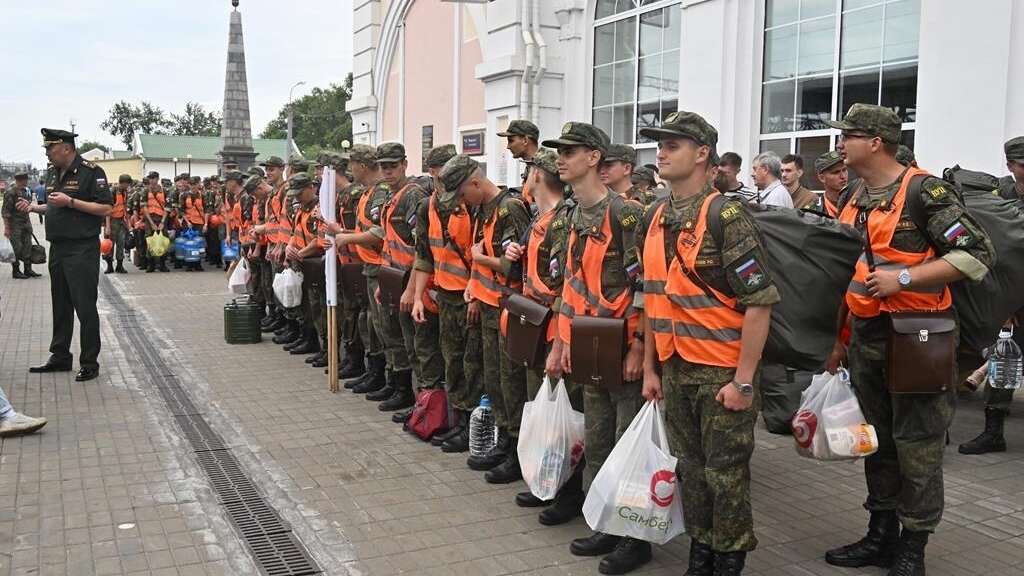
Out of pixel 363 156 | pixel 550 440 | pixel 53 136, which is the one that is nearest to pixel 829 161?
pixel 550 440

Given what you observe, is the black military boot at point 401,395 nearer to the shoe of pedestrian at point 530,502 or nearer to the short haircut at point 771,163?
the shoe of pedestrian at point 530,502

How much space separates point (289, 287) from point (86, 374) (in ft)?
7.23

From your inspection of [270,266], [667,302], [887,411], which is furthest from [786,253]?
[270,266]

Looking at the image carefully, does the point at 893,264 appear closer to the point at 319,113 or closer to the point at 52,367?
the point at 52,367

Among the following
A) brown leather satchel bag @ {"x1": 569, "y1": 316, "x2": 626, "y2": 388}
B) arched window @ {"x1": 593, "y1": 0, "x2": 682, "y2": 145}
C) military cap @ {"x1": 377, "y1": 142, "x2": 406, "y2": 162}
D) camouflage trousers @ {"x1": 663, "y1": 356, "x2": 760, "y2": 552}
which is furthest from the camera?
arched window @ {"x1": 593, "y1": 0, "x2": 682, "y2": 145}

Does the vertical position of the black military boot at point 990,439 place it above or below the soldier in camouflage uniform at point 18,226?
below

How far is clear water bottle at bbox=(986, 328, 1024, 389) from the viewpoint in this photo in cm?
643

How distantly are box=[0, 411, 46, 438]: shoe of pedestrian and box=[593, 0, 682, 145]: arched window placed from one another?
28.5ft

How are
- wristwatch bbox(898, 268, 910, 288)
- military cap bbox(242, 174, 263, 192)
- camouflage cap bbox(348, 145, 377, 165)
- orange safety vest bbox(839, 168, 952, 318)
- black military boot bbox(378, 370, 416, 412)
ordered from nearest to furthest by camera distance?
wristwatch bbox(898, 268, 910, 288) → orange safety vest bbox(839, 168, 952, 318) → black military boot bbox(378, 370, 416, 412) → camouflage cap bbox(348, 145, 377, 165) → military cap bbox(242, 174, 263, 192)

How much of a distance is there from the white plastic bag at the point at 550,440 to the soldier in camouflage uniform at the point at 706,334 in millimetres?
774

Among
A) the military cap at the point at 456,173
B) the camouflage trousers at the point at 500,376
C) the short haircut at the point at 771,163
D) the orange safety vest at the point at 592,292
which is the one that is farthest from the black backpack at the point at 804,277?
the short haircut at the point at 771,163

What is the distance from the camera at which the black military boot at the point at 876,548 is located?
14.6 ft

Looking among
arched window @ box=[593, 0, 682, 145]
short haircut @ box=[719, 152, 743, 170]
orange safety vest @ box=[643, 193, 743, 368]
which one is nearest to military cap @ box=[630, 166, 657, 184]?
short haircut @ box=[719, 152, 743, 170]

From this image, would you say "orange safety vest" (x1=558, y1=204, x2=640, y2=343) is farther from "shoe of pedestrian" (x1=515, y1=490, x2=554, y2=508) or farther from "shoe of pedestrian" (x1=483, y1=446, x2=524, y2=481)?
"shoe of pedestrian" (x1=483, y1=446, x2=524, y2=481)
